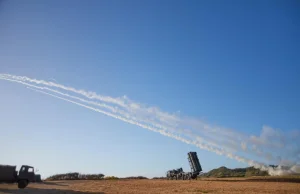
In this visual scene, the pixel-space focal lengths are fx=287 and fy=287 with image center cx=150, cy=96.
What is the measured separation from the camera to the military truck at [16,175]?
2811cm

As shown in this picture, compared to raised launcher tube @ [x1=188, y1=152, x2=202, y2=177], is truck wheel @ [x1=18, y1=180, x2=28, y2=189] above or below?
below

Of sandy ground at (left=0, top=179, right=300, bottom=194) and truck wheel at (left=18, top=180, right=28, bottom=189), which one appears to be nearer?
sandy ground at (left=0, top=179, right=300, bottom=194)

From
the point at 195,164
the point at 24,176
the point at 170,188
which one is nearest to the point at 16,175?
the point at 24,176

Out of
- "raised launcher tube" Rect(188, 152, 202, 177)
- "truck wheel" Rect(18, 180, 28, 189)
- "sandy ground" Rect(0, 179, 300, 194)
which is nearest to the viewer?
"sandy ground" Rect(0, 179, 300, 194)

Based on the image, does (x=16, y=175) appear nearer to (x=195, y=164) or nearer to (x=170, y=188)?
(x=170, y=188)

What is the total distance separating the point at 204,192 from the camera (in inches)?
976

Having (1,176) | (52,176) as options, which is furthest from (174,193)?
(52,176)

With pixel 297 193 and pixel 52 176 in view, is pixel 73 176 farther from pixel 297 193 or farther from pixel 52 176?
pixel 297 193

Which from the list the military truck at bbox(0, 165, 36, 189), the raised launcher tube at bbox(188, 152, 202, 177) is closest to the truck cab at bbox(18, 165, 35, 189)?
the military truck at bbox(0, 165, 36, 189)

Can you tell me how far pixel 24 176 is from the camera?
2933 centimetres

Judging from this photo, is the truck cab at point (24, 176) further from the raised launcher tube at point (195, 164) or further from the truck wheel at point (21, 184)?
the raised launcher tube at point (195, 164)

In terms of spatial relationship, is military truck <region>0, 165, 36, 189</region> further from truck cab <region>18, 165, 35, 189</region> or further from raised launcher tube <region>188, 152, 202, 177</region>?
raised launcher tube <region>188, 152, 202, 177</region>

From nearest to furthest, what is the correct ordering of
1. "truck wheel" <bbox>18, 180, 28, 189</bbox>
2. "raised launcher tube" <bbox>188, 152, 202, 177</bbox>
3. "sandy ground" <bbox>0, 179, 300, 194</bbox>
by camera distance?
"sandy ground" <bbox>0, 179, 300, 194</bbox> → "truck wheel" <bbox>18, 180, 28, 189</bbox> → "raised launcher tube" <bbox>188, 152, 202, 177</bbox>

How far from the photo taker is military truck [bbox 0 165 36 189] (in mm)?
28109
